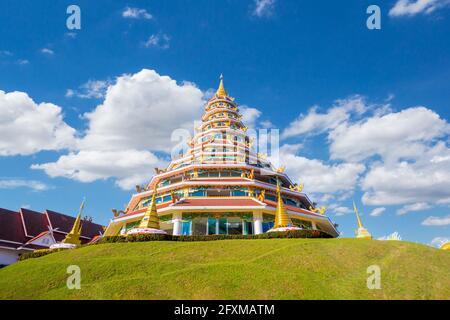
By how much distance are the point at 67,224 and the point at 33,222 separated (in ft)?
18.2

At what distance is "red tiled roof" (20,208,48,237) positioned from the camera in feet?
130

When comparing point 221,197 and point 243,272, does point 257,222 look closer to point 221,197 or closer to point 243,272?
point 221,197

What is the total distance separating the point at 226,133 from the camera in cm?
4159

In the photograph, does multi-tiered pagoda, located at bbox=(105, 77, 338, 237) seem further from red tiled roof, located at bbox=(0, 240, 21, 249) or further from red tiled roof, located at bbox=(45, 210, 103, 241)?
red tiled roof, located at bbox=(45, 210, 103, 241)

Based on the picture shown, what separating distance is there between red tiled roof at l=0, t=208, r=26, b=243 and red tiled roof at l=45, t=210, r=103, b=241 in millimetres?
4563

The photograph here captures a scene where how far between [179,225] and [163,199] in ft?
18.0

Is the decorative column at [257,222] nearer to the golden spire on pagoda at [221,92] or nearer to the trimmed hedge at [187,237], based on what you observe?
the trimmed hedge at [187,237]

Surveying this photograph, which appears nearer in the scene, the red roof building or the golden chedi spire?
the golden chedi spire

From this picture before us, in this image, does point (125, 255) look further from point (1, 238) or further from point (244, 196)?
point (1, 238)

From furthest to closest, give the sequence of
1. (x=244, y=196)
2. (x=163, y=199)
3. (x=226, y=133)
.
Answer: (x=226, y=133) < (x=163, y=199) < (x=244, y=196)

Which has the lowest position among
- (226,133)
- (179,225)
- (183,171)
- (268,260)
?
(268,260)

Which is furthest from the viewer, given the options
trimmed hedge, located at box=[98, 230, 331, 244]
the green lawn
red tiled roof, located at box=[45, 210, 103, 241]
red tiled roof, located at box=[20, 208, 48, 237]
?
red tiled roof, located at box=[45, 210, 103, 241]

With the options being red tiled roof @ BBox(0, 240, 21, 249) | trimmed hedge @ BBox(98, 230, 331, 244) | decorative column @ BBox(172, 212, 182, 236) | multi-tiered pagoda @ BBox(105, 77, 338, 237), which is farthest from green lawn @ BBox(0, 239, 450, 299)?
red tiled roof @ BBox(0, 240, 21, 249)
